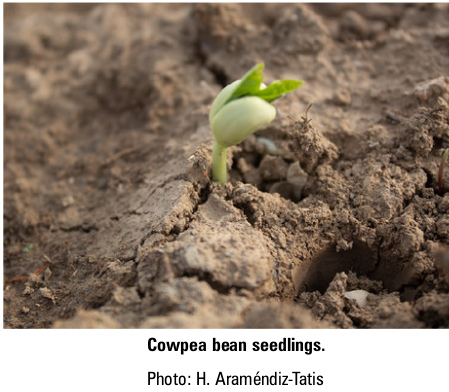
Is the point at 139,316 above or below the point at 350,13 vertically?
below

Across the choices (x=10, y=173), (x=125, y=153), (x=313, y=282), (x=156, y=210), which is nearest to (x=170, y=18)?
(x=125, y=153)

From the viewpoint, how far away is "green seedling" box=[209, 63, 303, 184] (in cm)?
148

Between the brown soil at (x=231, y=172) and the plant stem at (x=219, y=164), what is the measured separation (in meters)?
0.04

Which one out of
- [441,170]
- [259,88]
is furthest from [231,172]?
[441,170]

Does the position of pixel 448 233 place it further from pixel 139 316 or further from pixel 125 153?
pixel 125 153

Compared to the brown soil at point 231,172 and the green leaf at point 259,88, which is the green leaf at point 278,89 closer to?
the green leaf at point 259,88

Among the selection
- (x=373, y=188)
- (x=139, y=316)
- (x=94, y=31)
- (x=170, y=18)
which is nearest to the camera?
(x=139, y=316)

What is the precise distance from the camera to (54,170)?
2.50 metres

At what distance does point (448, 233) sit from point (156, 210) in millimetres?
1145

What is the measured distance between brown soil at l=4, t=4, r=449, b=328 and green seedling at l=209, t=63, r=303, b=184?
0.30m

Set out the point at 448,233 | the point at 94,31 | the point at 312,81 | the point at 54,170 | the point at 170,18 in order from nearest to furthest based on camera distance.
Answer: the point at 448,233
the point at 312,81
the point at 54,170
the point at 170,18
the point at 94,31

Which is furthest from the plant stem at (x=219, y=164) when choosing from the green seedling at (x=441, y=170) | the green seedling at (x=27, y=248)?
the green seedling at (x=27, y=248)

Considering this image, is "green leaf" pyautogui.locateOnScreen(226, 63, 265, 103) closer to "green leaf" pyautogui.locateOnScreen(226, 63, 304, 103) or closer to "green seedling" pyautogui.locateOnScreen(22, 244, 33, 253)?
"green leaf" pyautogui.locateOnScreen(226, 63, 304, 103)

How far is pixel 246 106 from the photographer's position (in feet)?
4.85
